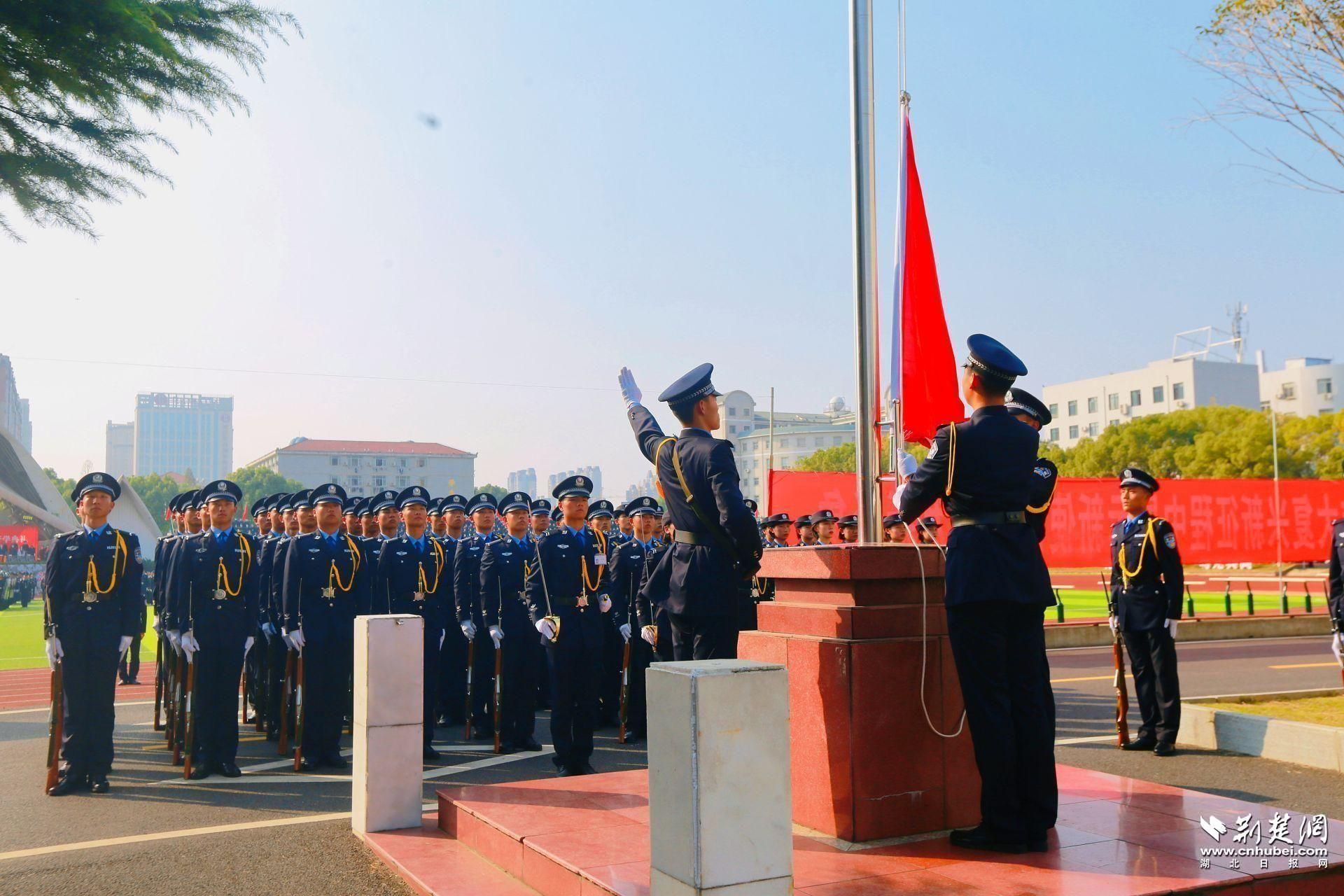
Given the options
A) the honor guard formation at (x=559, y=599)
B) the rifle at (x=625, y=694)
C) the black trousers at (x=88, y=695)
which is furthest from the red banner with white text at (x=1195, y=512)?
the black trousers at (x=88, y=695)

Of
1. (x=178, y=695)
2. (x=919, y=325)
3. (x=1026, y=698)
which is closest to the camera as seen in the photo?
(x=1026, y=698)

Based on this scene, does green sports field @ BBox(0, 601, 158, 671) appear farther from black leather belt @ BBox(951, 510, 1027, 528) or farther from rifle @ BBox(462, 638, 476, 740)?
black leather belt @ BBox(951, 510, 1027, 528)

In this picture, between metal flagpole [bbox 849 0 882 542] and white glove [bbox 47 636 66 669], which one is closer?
metal flagpole [bbox 849 0 882 542]

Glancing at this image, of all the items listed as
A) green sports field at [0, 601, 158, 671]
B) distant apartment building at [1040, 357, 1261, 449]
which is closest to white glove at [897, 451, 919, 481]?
green sports field at [0, 601, 158, 671]

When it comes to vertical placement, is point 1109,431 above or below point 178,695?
above

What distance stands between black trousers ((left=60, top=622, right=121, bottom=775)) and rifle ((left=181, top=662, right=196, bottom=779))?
48 centimetres

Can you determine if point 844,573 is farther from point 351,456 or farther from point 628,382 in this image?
point 351,456

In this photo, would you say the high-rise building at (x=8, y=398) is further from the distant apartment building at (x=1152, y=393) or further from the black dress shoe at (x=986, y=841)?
the black dress shoe at (x=986, y=841)

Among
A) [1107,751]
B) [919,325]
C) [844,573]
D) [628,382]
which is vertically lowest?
[1107,751]

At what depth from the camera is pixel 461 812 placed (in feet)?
17.2

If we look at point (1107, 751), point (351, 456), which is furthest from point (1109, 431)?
point (351, 456)

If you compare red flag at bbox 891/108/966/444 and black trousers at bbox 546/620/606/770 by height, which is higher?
red flag at bbox 891/108/966/444

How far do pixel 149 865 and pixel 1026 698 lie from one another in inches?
162

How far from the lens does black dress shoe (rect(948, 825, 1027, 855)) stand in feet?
13.3
